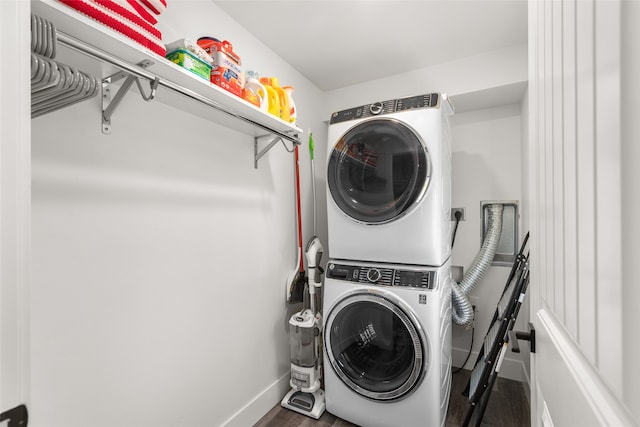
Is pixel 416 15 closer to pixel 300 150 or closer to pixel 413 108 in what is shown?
pixel 413 108

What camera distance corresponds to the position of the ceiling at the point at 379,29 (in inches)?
67.3

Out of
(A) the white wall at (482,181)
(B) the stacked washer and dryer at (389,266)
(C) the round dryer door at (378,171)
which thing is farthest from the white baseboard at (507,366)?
(C) the round dryer door at (378,171)

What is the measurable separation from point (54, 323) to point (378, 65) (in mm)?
2527

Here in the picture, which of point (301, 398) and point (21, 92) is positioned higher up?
point (21, 92)

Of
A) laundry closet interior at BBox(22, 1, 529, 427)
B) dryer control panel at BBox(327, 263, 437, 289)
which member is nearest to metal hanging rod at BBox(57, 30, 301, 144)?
laundry closet interior at BBox(22, 1, 529, 427)

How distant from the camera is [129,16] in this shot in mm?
926

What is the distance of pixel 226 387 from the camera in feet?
5.65

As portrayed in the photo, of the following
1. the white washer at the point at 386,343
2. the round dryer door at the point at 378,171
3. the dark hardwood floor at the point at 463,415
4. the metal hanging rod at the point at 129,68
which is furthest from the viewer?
the dark hardwood floor at the point at 463,415

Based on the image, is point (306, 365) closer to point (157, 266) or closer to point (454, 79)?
point (157, 266)

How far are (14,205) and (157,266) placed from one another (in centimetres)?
97

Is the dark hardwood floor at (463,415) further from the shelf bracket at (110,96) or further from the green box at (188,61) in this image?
the green box at (188,61)

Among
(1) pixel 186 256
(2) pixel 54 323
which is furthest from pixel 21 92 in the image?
(1) pixel 186 256

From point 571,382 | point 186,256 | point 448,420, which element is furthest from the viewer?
point 448,420

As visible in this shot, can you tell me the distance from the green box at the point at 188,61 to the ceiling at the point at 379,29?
0.77m
